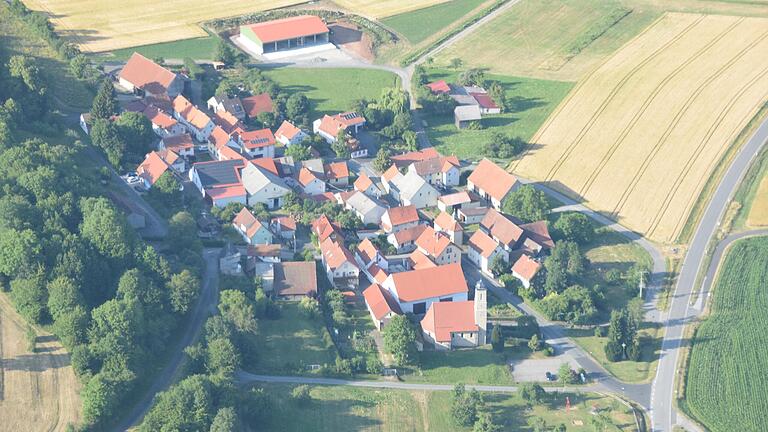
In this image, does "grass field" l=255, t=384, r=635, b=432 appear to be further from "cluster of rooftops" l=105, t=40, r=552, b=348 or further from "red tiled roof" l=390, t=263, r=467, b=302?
"red tiled roof" l=390, t=263, r=467, b=302

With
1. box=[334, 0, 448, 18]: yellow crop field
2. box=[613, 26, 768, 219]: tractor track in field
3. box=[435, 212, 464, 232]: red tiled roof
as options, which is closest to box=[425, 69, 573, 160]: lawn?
box=[613, 26, 768, 219]: tractor track in field

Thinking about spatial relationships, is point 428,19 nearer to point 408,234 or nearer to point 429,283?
point 408,234

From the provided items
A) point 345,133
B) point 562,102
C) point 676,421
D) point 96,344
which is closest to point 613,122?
point 562,102

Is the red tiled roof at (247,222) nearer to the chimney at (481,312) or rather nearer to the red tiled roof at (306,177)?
the red tiled roof at (306,177)

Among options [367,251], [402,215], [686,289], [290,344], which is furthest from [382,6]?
[290,344]

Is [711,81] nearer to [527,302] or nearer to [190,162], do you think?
[527,302]

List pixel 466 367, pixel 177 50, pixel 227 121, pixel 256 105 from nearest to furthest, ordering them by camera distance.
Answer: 1. pixel 466 367
2. pixel 227 121
3. pixel 256 105
4. pixel 177 50

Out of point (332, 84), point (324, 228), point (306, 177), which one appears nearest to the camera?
point (324, 228)
